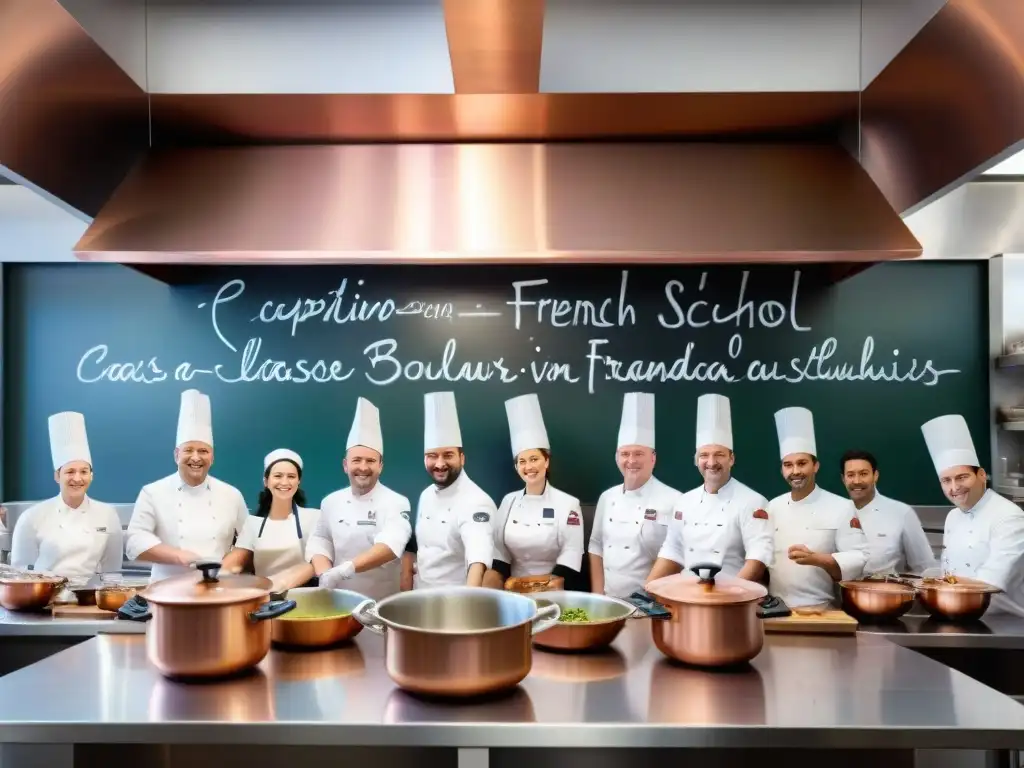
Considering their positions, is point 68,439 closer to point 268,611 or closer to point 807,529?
point 268,611

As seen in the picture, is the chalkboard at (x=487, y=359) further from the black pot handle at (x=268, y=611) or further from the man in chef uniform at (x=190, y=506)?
the black pot handle at (x=268, y=611)

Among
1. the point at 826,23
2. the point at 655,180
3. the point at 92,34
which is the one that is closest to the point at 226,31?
the point at 92,34

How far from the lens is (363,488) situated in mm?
3252

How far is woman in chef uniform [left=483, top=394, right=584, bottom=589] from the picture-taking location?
3.16 metres

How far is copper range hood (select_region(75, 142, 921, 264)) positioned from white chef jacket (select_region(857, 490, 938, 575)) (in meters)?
1.52

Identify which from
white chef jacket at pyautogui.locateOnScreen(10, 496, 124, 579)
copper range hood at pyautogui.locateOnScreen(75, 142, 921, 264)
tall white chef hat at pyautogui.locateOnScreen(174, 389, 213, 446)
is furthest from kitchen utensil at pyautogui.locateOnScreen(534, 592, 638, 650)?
white chef jacket at pyautogui.locateOnScreen(10, 496, 124, 579)

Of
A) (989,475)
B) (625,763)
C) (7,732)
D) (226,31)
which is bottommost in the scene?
(625,763)

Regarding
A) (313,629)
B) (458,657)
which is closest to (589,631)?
(458,657)

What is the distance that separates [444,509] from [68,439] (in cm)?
163

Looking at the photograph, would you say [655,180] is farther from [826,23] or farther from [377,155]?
[377,155]

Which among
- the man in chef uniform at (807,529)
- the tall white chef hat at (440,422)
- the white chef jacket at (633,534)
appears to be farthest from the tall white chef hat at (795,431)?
the tall white chef hat at (440,422)

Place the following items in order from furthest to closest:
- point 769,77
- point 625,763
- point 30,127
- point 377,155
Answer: point 377,155 → point 769,77 → point 30,127 → point 625,763

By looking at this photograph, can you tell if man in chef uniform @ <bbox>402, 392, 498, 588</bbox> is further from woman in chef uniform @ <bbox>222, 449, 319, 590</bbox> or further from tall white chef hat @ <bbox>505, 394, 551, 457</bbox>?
woman in chef uniform @ <bbox>222, 449, 319, 590</bbox>

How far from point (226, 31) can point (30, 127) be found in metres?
0.59
